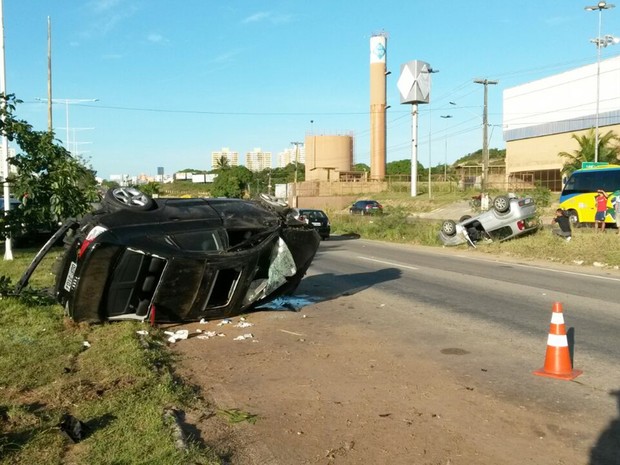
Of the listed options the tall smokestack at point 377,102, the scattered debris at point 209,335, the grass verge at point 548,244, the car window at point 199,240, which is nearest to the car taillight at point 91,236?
the car window at point 199,240

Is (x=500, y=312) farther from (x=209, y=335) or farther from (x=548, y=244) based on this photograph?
(x=548, y=244)

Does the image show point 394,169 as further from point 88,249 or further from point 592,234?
point 88,249

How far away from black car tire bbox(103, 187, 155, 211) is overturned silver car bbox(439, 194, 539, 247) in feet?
48.2

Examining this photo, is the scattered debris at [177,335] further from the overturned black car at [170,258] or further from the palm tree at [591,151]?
the palm tree at [591,151]

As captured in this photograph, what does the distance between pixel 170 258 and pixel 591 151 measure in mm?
48602

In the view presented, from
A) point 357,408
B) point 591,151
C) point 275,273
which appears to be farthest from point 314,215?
point 591,151

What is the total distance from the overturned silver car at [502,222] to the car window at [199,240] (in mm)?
14300

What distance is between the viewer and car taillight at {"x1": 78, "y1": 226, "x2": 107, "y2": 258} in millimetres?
7152

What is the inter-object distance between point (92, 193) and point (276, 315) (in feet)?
11.1

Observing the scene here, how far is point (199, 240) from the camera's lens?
786 cm

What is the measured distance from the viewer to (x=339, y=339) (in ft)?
26.0

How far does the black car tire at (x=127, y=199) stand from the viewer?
25.9 feet

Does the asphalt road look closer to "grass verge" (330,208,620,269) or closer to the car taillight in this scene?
"grass verge" (330,208,620,269)

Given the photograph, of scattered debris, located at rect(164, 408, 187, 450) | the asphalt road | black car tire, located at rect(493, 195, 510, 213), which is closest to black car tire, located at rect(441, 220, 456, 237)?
black car tire, located at rect(493, 195, 510, 213)
